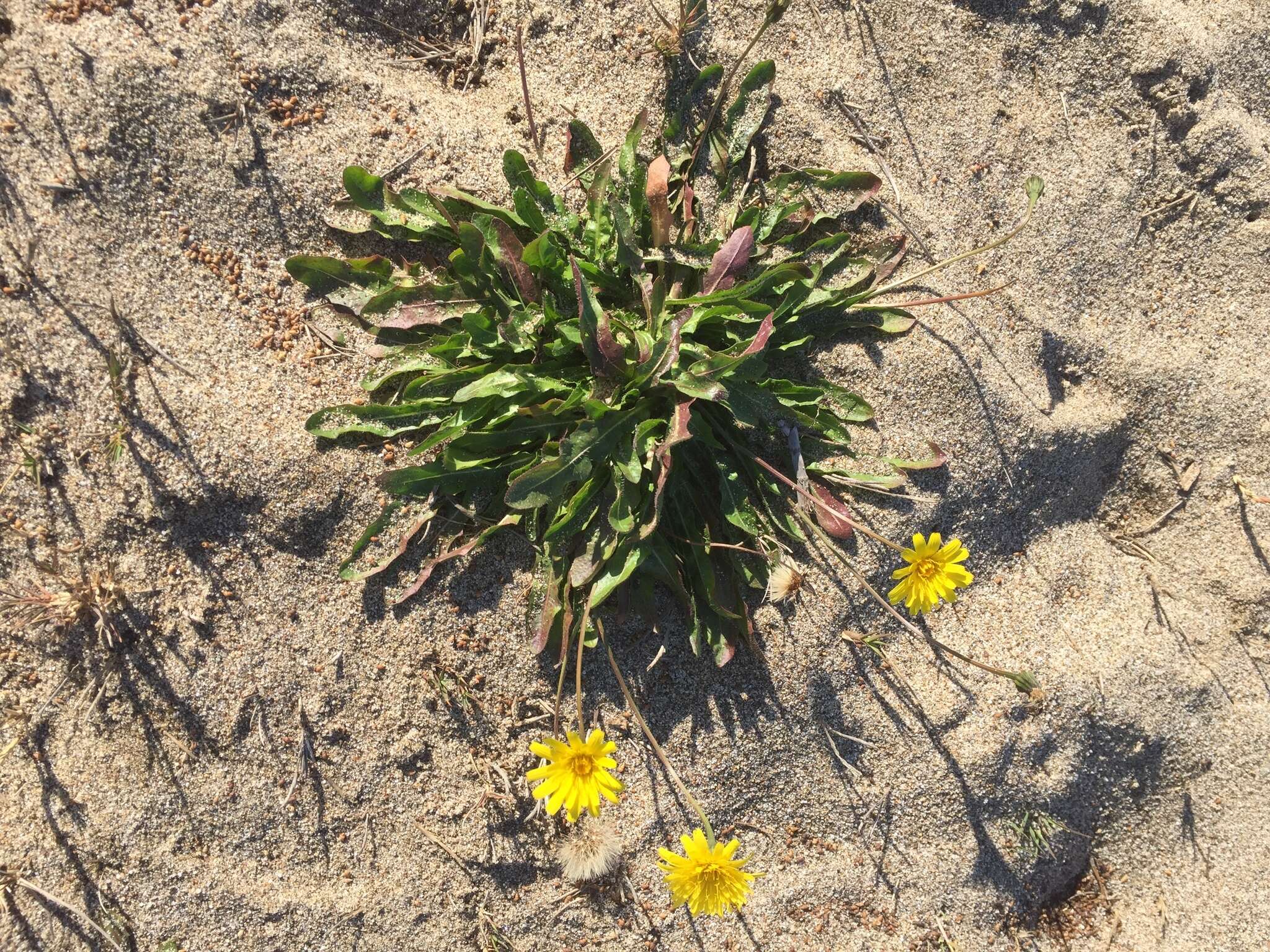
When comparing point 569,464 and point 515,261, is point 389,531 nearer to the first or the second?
point 569,464

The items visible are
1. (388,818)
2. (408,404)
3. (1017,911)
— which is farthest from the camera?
(1017,911)

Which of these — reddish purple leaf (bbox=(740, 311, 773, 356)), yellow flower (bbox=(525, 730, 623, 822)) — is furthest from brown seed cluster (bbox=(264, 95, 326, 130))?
yellow flower (bbox=(525, 730, 623, 822))

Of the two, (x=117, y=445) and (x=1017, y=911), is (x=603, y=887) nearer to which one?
(x=1017, y=911)

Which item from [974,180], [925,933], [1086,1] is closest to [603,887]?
[925,933]

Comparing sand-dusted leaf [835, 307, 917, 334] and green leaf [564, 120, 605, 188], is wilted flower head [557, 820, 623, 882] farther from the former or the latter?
green leaf [564, 120, 605, 188]

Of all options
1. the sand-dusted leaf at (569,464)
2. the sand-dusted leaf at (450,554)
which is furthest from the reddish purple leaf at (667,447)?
the sand-dusted leaf at (450,554)

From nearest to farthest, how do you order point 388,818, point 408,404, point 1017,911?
1. point 408,404
2. point 388,818
3. point 1017,911
